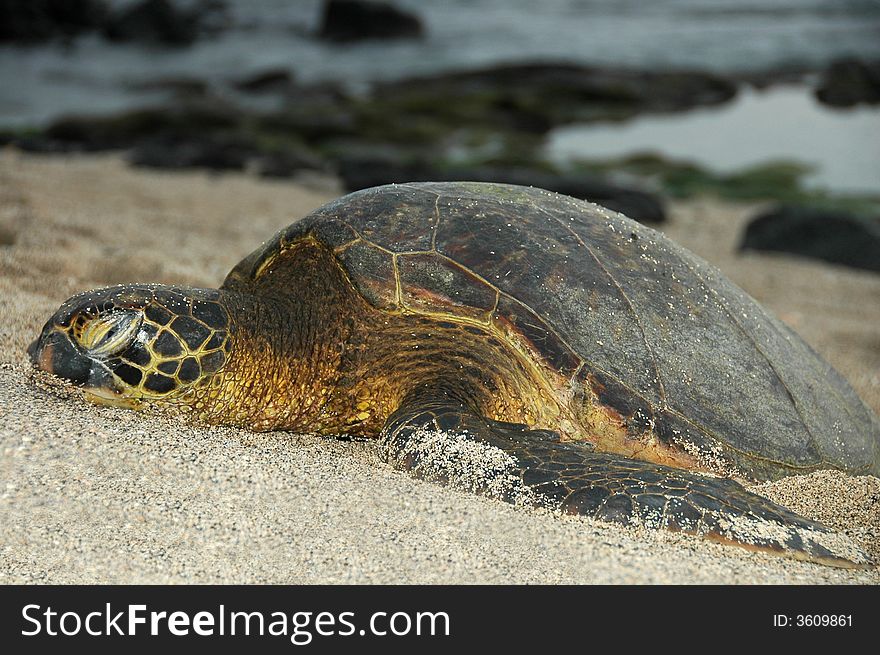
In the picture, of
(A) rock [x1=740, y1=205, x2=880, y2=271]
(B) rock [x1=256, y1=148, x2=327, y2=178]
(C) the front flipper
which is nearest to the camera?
(C) the front flipper

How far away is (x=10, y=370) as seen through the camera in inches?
88.7

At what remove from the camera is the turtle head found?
202cm

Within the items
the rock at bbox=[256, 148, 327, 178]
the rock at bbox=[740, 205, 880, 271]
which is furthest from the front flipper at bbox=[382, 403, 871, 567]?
the rock at bbox=[256, 148, 327, 178]

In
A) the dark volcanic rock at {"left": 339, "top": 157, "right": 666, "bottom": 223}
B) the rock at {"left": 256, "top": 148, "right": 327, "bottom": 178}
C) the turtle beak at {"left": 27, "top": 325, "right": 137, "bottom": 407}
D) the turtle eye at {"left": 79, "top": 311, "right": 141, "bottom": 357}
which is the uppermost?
the rock at {"left": 256, "top": 148, "right": 327, "bottom": 178}

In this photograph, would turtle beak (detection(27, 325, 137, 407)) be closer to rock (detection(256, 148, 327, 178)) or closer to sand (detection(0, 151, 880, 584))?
sand (detection(0, 151, 880, 584))

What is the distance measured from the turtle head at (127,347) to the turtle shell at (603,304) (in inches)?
18.7

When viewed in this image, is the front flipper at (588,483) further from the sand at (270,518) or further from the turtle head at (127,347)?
the turtle head at (127,347)

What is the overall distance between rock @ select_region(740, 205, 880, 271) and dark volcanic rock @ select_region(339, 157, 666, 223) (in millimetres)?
1165

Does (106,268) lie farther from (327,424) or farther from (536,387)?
(536,387)

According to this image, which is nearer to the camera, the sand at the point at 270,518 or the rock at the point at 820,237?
the sand at the point at 270,518

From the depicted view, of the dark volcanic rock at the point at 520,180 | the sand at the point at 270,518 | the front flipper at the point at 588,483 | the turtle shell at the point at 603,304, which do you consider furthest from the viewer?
the dark volcanic rock at the point at 520,180

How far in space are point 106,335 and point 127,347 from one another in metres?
0.06

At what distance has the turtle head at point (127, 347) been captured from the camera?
2.02m

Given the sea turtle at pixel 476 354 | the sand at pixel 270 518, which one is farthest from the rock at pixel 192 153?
the sea turtle at pixel 476 354
